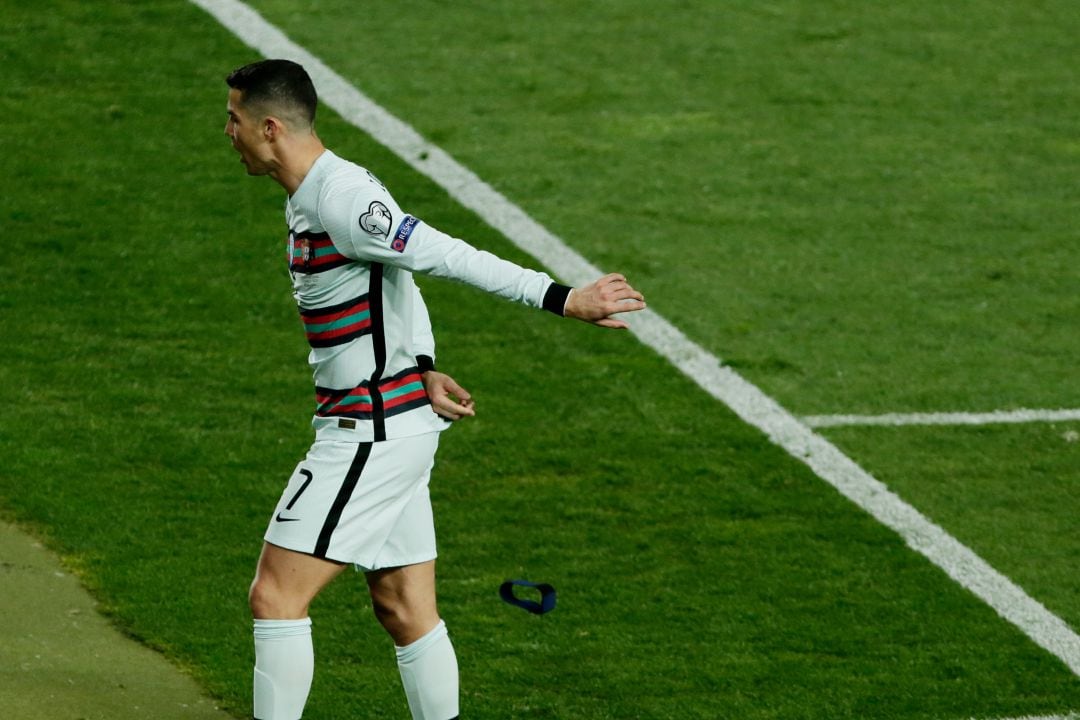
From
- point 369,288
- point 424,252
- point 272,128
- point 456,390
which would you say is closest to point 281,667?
point 456,390

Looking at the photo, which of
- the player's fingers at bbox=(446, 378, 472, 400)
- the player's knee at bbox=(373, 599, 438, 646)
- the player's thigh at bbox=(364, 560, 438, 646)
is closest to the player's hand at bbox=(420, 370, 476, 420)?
the player's fingers at bbox=(446, 378, 472, 400)

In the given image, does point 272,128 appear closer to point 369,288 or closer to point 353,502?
point 369,288

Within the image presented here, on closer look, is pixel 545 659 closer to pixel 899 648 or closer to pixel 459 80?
pixel 899 648

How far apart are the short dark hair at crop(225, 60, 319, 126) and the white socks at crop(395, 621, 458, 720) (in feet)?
4.64

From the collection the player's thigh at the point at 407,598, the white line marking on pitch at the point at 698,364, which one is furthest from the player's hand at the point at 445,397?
the white line marking on pitch at the point at 698,364

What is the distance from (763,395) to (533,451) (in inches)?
46.8

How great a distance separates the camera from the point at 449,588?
626 centimetres

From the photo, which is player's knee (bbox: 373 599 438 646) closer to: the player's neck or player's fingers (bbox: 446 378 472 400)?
player's fingers (bbox: 446 378 472 400)

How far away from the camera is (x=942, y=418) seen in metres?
7.81

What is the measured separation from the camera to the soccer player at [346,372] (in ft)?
14.4

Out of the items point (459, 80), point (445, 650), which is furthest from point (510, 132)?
point (445, 650)

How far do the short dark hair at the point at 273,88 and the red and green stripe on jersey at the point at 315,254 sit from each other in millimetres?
298

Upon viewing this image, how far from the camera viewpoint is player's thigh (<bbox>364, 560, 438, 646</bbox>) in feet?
15.6

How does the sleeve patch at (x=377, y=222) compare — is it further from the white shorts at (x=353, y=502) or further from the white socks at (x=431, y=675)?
the white socks at (x=431, y=675)
